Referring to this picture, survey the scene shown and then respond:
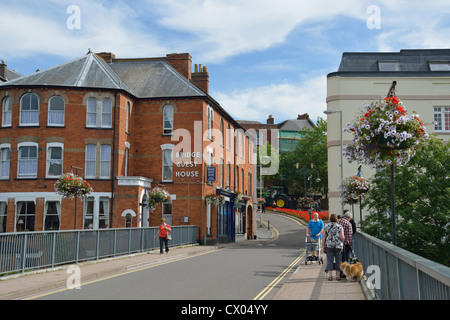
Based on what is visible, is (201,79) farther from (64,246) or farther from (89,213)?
(64,246)

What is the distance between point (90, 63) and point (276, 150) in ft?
220

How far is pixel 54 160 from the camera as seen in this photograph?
3186 centimetres

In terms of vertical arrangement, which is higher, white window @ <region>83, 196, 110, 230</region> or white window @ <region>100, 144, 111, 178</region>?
white window @ <region>100, 144, 111, 178</region>

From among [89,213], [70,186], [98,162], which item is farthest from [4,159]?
[70,186]

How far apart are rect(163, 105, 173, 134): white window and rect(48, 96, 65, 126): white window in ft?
22.3

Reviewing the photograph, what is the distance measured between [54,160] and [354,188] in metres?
18.9

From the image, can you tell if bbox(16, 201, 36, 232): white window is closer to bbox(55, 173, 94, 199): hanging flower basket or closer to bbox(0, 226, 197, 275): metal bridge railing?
bbox(55, 173, 94, 199): hanging flower basket

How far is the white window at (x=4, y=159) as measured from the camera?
32088mm

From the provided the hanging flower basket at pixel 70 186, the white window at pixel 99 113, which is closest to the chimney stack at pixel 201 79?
the white window at pixel 99 113

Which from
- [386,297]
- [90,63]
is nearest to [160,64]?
[90,63]

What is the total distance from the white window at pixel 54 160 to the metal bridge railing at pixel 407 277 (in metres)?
25.7

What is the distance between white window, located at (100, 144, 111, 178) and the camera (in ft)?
106

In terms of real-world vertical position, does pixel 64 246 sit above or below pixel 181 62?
below

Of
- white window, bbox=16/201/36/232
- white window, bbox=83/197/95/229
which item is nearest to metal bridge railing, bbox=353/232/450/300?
white window, bbox=83/197/95/229
